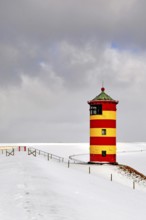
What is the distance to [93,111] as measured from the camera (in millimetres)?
44562

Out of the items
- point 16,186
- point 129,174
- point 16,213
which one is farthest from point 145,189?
point 16,213

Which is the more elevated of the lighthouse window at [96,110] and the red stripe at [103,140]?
the lighthouse window at [96,110]

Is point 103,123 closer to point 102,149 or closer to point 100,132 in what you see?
point 100,132

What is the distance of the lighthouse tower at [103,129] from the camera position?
143 feet

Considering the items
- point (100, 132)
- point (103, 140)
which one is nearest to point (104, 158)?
point (103, 140)

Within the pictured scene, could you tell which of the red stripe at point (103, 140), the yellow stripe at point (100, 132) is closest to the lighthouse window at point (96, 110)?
the yellow stripe at point (100, 132)

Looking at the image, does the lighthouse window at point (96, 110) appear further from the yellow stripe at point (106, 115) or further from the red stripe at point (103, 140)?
the red stripe at point (103, 140)

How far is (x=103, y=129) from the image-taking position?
4369 cm

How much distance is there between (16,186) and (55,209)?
17.7 ft

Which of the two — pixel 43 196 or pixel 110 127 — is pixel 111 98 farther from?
pixel 43 196

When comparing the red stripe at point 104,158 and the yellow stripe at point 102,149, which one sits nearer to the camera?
the yellow stripe at point 102,149

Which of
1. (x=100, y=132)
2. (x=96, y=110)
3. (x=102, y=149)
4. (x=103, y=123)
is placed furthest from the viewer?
(x=96, y=110)

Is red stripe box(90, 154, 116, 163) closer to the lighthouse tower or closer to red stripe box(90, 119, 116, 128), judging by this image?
the lighthouse tower

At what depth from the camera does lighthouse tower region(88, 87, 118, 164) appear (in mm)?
43719
